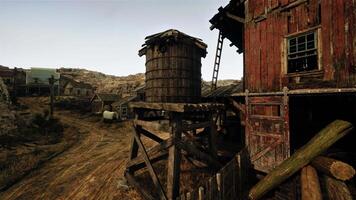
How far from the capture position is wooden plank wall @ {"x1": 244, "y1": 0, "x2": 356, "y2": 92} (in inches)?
253

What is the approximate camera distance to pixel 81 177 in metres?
11.3

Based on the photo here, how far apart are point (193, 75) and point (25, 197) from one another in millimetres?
9249

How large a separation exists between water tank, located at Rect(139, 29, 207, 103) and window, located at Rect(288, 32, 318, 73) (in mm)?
3541

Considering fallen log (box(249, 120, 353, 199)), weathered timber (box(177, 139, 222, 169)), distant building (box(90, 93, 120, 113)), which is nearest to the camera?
fallen log (box(249, 120, 353, 199))

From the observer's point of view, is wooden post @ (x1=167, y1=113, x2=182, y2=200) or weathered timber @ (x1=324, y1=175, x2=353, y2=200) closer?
weathered timber @ (x1=324, y1=175, x2=353, y2=200)

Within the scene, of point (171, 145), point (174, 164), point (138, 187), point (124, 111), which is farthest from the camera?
point (124, 111)

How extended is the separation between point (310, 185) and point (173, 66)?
6641 mm

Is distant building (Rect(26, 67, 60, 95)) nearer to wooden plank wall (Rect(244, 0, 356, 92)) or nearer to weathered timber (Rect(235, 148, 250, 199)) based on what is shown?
wooden plank wall (Rect(244, 0, 356, 92))

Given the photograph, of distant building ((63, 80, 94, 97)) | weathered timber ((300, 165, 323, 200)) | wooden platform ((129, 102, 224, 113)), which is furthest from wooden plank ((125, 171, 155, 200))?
distant building ((63, 80, 94, 97))

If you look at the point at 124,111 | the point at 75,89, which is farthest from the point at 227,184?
the point at 75,89

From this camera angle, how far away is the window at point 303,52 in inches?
288

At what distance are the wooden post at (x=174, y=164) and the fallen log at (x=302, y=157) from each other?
3.69 meters

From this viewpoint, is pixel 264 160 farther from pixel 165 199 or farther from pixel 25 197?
pixel 25 197

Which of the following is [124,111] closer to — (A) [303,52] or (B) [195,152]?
(B) [195,152]
